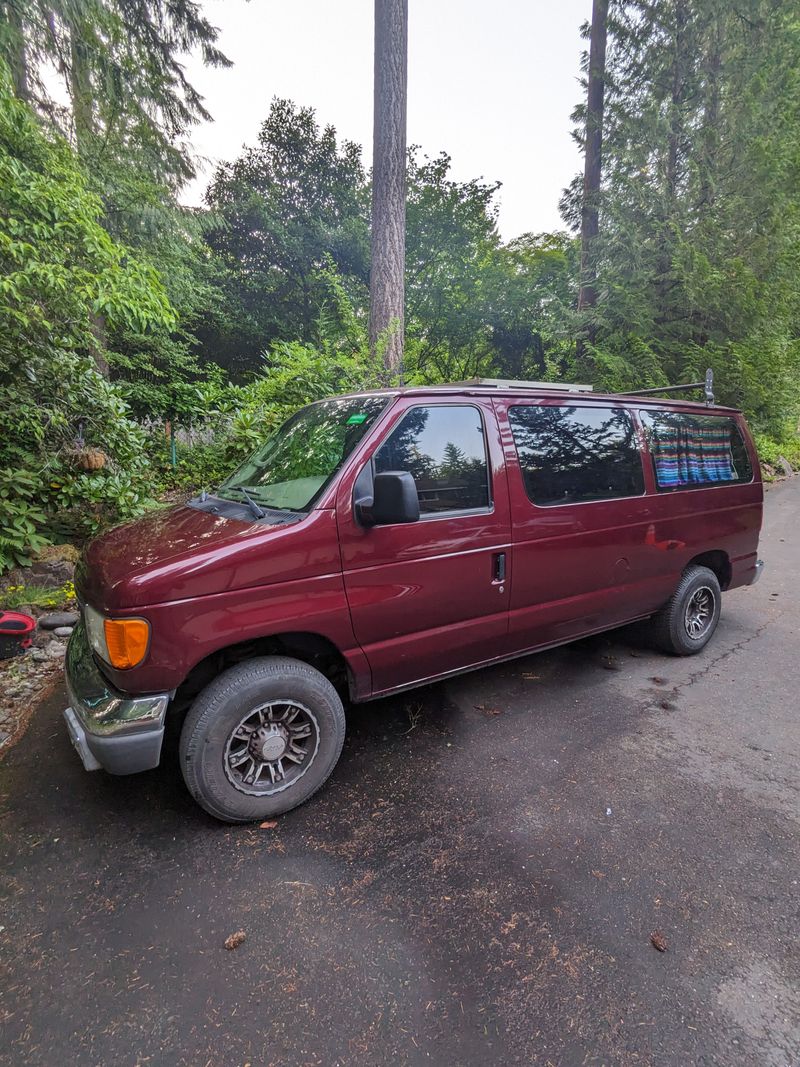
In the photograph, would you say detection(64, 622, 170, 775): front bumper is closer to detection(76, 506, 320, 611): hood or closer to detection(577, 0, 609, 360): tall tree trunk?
→ detection(76, 506, 320, 611): hood

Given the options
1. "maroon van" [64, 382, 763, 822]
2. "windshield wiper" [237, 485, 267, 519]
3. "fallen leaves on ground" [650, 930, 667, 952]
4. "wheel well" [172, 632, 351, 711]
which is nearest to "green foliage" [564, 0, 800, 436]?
"maroon van" [64, 382, 763, 822]

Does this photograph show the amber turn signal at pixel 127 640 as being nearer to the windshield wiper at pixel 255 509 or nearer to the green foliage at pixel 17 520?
the windshield wiper at pixel 255 509

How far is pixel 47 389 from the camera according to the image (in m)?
5.02

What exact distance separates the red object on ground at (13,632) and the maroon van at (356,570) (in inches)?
67.1

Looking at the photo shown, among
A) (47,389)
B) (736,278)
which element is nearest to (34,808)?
(47,389)

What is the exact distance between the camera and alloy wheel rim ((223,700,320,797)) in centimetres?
228

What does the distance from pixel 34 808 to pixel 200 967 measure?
4.33 ft

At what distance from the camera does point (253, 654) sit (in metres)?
2.42

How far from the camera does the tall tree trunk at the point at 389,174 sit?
305 inches

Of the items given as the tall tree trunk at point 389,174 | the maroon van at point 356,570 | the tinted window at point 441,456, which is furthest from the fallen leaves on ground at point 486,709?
the tall tree trunk at point 389,174

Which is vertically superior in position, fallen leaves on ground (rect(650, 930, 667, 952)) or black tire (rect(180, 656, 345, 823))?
black tire (rect(180, 656, 345, 823))

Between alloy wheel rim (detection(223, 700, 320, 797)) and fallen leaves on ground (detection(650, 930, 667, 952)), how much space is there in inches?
58.8

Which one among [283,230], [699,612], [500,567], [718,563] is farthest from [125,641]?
[283,230]

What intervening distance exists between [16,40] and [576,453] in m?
7.73
